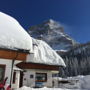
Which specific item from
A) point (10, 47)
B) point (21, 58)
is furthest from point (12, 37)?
point (21, 58)

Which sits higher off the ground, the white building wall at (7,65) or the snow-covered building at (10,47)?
the snow-covered building at (10,47)

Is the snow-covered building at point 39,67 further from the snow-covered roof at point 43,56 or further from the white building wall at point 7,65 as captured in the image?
the white building wall at point 7,65

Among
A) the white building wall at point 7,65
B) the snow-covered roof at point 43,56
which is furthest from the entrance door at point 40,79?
the white building wall at point 7,65

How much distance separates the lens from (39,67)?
2059 cm

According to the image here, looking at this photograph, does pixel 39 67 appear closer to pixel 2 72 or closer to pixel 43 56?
pixel 43 56

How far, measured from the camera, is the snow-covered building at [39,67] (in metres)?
19.7

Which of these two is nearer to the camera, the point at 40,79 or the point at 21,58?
the point at 21,58

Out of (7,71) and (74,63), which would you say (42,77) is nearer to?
(7,71)

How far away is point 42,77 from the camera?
21.0 metres

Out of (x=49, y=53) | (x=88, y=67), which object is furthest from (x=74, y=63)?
(x=49, y=53)

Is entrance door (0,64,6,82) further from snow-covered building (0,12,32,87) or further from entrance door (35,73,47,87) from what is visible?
entrance door (35,73,47,87)

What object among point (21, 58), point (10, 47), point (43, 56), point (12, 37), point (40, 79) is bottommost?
point (40, 79)

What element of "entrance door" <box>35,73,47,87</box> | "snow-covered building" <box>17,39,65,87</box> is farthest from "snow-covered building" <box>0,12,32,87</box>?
"entrance door" <box>35,73,47,87</box>

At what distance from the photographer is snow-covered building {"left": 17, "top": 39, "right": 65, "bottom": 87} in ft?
64.6
